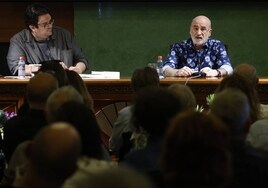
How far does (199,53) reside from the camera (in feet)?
22.1

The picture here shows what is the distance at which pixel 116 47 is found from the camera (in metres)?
8.44

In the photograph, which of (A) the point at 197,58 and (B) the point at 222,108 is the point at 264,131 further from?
(A) the point at 197,58

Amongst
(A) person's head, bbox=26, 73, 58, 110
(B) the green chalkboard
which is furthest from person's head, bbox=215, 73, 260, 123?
(B) the green chalkboard

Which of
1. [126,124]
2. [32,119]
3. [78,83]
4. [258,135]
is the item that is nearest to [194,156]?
[258,135]

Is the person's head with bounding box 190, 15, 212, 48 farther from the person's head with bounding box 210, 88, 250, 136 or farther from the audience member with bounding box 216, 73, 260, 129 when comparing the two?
the person's head with bounding box 210, 88, 250, 136

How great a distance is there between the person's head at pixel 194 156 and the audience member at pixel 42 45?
4.37m

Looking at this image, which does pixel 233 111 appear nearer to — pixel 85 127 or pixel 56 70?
pixel 85 127

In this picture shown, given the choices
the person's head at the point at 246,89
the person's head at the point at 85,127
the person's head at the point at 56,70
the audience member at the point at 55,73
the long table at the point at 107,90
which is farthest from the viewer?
the long table at the point at 107,90

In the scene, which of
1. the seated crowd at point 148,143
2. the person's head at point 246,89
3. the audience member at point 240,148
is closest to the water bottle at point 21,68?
the seated crowd at point 148,143

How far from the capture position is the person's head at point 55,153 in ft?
7.11

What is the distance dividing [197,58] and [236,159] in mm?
4216

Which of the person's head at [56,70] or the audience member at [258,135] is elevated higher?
the person's head at [56,70]

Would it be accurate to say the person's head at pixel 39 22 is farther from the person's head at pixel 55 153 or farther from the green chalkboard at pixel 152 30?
the person's head at pixel 55 153

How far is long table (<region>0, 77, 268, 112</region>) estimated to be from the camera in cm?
601
